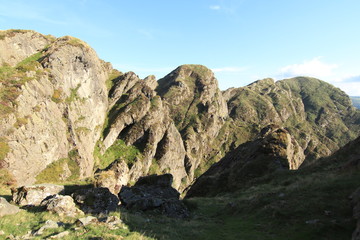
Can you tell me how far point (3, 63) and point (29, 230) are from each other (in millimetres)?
76525

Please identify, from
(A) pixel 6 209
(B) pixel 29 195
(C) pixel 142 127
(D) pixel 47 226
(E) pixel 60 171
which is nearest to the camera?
(D) pixel 47 226

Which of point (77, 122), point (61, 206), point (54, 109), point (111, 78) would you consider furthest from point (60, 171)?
point (111, 78)

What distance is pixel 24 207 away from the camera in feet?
58.3

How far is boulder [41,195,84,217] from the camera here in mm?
16312

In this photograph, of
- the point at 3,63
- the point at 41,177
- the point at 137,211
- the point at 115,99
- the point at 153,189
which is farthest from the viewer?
the point at 115,99

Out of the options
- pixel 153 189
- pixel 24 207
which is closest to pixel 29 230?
pixel 24 207

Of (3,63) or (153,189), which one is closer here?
(153,189)

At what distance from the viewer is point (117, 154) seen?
354 ft

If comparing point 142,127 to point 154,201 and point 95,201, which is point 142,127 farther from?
point 95,201

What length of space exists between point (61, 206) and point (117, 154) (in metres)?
94.6

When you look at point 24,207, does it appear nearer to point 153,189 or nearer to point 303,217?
point 153,189

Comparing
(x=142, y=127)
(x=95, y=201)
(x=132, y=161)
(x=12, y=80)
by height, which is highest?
(x=12, y=80)

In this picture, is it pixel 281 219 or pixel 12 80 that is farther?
pixel 12 80

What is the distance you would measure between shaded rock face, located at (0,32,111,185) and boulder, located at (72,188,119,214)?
1482 inches
